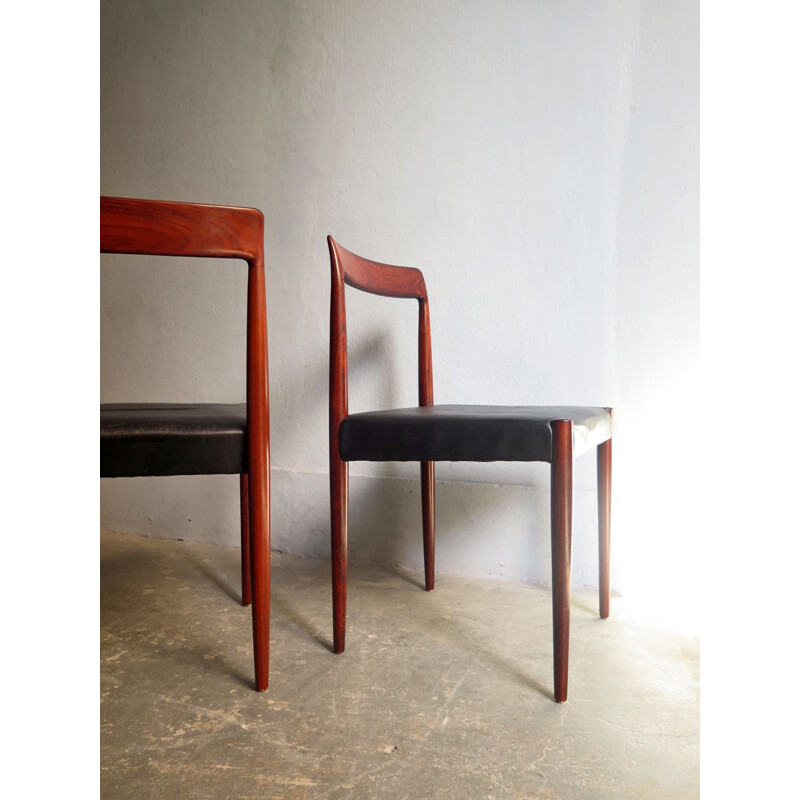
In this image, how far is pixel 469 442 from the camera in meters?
1.15

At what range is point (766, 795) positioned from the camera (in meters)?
0.21

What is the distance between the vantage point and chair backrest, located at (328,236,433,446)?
1.29m

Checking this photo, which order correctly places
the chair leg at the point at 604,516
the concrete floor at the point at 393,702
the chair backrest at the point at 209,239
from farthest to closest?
the chair leg at the point at 604,516, the chair backrest at the point at 209,239, the concrete floor at the point at 393,702

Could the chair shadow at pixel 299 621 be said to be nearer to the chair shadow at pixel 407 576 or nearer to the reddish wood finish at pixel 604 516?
the chair shadow at pixel 407 576

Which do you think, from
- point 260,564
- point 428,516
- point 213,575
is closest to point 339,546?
point 260,564

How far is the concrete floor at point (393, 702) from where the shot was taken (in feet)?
2.89

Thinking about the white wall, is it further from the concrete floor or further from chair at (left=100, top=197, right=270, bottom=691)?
chair at (left=100, top=197, right=270, bottom=691)

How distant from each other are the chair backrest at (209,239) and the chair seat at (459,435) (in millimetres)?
185

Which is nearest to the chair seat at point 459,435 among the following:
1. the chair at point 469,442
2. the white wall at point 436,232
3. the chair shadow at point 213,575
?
the chair at point 469,442

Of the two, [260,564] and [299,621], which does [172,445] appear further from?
[299,621]

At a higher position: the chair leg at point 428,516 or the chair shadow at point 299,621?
the chair leg at point 428,516

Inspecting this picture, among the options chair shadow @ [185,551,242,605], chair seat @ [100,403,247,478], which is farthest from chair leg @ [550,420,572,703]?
chair shadow @ [185,551,242,605]

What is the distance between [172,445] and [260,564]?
24 cm
